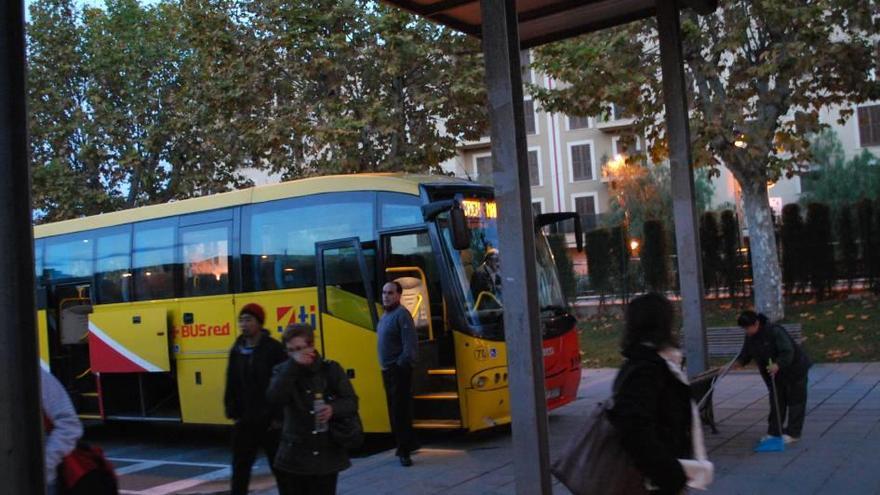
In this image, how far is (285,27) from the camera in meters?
20.2

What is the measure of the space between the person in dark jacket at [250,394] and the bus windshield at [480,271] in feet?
13.0

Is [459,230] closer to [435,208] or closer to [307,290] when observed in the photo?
[435,208]

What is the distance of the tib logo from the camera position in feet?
39.0

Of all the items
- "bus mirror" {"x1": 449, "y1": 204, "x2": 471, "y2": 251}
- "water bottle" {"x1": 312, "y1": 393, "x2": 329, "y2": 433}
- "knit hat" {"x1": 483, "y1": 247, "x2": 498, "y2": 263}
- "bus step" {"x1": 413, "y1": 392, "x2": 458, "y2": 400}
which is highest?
"bus mirror" {"x1": 449, "y1": 204, "x2": 471, "y2": 251}

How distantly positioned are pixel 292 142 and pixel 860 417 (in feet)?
44.1

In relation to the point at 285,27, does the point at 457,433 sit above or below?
below

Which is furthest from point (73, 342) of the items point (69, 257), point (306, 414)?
point (306, 414)

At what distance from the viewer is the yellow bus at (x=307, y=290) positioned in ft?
36.0

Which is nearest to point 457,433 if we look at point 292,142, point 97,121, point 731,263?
point 292,142

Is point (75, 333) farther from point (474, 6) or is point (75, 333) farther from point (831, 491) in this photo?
point (831, 491)

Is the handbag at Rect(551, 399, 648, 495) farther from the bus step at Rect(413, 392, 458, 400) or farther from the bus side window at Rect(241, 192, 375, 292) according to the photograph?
the bus side window at Rect(241, 192, 375, 292)

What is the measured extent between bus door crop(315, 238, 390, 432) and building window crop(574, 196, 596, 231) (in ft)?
141

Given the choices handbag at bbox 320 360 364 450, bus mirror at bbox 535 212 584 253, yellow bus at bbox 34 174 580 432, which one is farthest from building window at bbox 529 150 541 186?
handbag at bbox 320 360 364 450

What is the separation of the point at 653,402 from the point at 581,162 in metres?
51.7
